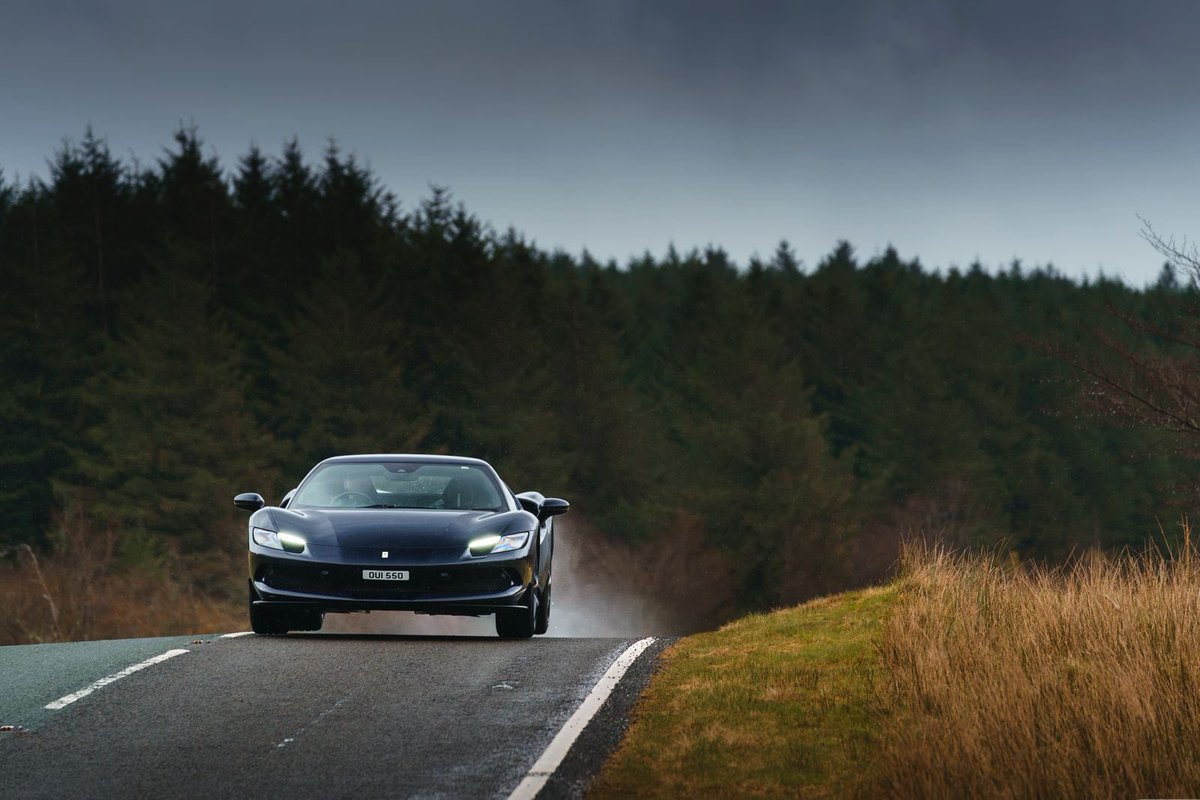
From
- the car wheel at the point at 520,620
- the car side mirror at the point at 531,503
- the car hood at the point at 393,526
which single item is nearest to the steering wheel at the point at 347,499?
the car hood at the point at 393,526

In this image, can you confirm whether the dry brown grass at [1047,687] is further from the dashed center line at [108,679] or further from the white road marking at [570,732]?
the dashed center line at [108,679]

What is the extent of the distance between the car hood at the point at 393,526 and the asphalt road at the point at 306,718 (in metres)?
0.86

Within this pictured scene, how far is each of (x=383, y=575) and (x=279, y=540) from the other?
0.95 metres

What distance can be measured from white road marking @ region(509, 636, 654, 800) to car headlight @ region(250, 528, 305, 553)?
2784 mm

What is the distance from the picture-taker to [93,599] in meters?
32.5

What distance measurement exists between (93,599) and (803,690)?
25191 millimetres

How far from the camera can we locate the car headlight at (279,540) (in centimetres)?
1282

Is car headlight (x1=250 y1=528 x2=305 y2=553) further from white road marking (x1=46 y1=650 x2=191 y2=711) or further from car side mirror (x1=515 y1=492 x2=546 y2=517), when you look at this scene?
car side mirror (x1=515 y1=492 x2=546 y2=517)

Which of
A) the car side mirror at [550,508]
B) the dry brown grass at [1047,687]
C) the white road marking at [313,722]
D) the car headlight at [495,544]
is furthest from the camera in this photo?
the car side mirror at [550,508]

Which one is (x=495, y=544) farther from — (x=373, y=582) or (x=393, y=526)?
(x=373, y=582)

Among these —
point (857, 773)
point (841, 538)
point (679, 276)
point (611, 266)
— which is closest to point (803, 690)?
point (857, 773)

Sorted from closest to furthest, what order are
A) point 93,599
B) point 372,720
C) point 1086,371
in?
point 372,720
point 93,599
point 1086,371

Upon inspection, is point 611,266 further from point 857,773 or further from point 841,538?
point 857,773

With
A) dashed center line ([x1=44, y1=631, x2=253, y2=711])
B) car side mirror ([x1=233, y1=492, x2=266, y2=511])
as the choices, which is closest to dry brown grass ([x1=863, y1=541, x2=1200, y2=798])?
dashed center line ([x1=44, y1=631, x2=253, y2=711])
